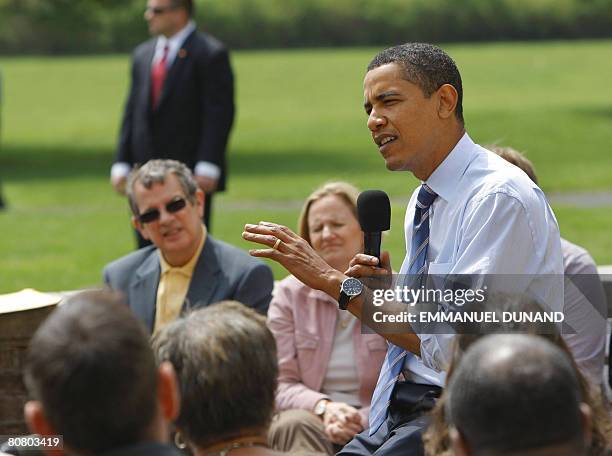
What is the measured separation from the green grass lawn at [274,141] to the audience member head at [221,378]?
870 cm

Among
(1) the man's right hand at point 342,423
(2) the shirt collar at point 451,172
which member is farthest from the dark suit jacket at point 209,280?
(2) the shirt collar at point 451,172

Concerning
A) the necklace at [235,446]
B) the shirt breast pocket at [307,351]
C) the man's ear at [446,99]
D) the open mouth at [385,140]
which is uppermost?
the man's ear at [446,99]

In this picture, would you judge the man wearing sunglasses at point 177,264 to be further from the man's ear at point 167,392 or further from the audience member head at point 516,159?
the man's ear at point 167,392

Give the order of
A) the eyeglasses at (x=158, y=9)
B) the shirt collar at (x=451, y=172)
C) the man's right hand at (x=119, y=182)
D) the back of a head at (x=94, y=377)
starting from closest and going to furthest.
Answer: the back of a head at (x=94, y=377) → the shirt collar at (x=451, y=172) → the man's right hand at (x=119, y=182) → the eyeglasses at (x=158, y=9)

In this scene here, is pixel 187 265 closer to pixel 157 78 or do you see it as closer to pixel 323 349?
pixel 323 349

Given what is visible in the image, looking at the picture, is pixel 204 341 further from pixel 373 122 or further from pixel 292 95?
pixel 292 95

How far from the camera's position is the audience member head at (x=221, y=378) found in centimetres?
340

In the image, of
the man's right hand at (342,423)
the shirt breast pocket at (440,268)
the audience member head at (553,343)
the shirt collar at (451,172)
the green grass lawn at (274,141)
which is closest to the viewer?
the audience member head at (553,343)

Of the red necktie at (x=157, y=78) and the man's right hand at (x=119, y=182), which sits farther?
the red necktie at (x=157, y=78)

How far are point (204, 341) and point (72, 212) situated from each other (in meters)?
17.1

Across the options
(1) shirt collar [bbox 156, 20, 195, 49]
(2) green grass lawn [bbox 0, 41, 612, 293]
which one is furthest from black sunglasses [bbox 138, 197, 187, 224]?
(2) green grass lawn [bbox 0, 41, 612, 293]

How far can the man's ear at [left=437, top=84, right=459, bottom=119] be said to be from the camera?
14.9 feet

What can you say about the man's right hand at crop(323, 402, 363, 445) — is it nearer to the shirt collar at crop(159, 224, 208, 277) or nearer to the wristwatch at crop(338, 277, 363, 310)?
the shirt collar at crop(159, 224, 208, 277)

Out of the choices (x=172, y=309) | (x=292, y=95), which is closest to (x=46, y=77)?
(x=292, y=95)
